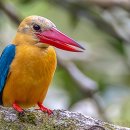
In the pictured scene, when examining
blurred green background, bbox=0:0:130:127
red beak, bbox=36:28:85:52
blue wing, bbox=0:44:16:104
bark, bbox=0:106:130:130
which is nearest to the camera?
bark, bbox=0:106:130:130

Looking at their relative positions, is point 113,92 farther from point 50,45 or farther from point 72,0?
point 50,45

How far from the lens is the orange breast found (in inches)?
189

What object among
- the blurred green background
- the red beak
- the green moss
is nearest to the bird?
the red beak

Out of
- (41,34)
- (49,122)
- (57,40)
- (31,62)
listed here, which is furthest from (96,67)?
(49,122)

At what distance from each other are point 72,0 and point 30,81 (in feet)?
9.95

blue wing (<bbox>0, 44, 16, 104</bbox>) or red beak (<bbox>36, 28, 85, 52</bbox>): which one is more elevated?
red beak (<bbox>36, 28, 85, 52</bbox>)

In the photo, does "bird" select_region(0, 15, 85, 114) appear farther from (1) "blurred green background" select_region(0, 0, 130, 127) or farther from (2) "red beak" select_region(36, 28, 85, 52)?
(1) "blurred green background" select_region(0, 0, 130, 127)

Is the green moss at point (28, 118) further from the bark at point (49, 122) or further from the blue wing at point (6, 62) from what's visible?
the blue wing at point (6, 62)

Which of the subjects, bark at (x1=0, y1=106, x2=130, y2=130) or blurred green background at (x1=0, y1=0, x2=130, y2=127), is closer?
bark at (x1=0, y1=106, x2=130, y2=130)

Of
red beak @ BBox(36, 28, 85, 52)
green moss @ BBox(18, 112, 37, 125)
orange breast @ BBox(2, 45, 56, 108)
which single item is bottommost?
green moss @ BBox(18, 112, 37, 125)

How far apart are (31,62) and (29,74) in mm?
107

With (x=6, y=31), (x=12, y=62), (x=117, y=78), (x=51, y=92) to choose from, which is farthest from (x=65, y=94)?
(x=12, y=62)

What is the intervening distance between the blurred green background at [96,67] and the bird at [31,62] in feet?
6.10

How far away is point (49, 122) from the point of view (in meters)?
3.96
